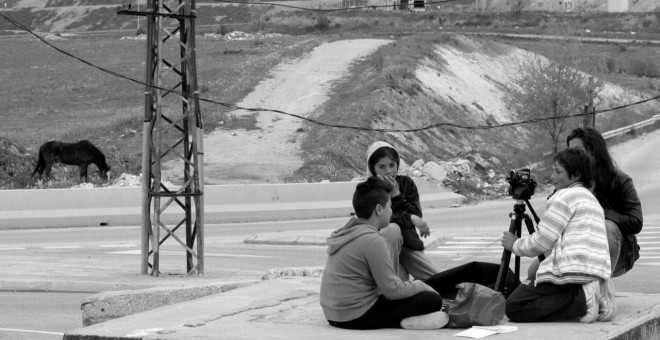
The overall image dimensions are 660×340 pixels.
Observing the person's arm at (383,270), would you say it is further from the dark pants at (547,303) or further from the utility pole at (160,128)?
the utility pole at (160,128)

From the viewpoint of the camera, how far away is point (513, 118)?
5397cm

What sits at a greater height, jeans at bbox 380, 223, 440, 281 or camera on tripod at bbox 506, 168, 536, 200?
camera on tripod at bbox 506, 168, 536, 200

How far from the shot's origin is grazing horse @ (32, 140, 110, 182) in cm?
3219

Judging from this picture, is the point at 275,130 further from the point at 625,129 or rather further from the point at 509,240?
the point at 509,240

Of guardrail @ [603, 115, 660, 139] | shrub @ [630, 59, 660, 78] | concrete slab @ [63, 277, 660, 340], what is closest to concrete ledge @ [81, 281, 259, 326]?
concrete slab @ [63, 277, 660, 340]

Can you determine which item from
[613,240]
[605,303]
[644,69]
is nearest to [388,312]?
[605,303]

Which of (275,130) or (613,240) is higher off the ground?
(613,240)

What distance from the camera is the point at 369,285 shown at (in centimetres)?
842

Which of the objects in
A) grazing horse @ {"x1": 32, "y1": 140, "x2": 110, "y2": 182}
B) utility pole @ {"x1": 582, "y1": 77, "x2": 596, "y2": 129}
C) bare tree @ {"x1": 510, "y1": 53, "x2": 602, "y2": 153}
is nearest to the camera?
grazing horse @ {"x1": 32, "y1": 140, "x2": 110, "y2": 182}

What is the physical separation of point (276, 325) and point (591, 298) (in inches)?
90.8

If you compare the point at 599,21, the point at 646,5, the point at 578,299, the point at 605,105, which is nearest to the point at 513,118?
the point at 605,105

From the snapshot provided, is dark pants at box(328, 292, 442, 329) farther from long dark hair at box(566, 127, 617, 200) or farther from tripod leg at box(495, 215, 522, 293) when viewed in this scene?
long dark hair at box(566, 127, 617, 200)

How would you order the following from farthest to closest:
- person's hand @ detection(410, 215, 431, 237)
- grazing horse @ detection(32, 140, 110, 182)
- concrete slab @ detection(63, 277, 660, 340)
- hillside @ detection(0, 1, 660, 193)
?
hillside @ detection(0, 1, 660, 193), grazing horse @ detection(32, 140, 110, 182), person's hand @ detection(410, 215, 431, 237), concrete slab @ detection(63, 277, 660, 340)

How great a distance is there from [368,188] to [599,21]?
115m
